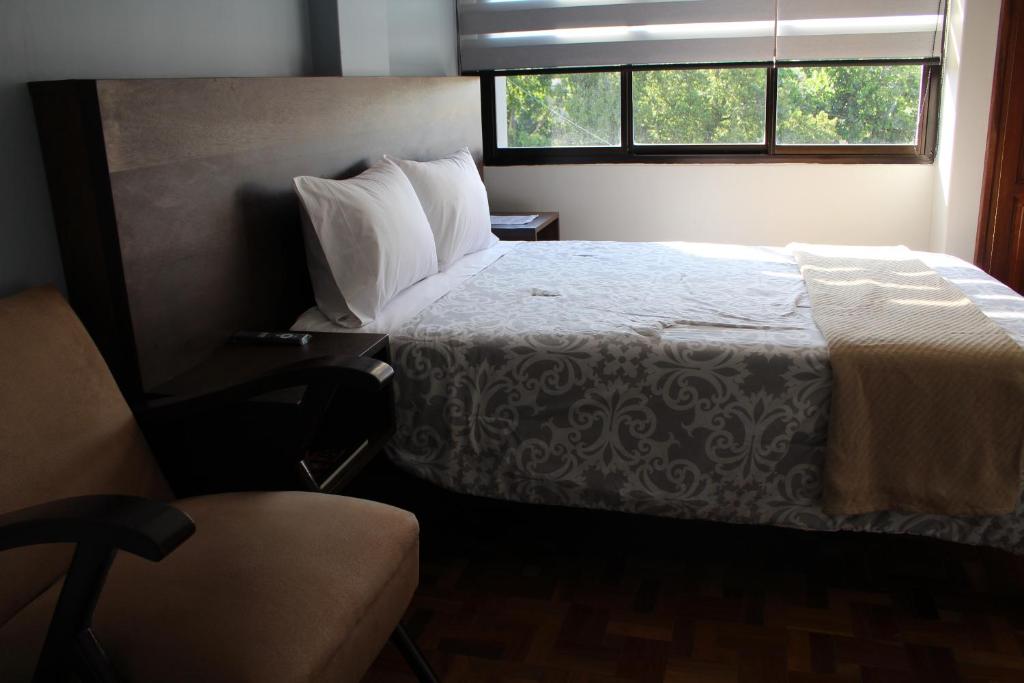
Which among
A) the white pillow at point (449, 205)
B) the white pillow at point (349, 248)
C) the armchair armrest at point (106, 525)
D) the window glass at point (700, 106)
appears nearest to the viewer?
the armchair armrest at point (106, 525)

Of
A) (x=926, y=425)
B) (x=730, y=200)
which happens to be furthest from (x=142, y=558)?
(x=730, y=200)

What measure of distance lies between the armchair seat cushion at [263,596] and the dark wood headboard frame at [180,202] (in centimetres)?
54

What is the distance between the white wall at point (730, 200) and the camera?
4109mm

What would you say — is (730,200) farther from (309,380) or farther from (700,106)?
(309,380)

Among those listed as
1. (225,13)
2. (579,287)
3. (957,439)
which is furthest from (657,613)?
A: (225,13)

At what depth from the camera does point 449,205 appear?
9.77 ft

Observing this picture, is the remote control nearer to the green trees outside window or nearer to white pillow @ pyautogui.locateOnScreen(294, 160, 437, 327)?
white pillow @ pyautogui.locateOnScreen(294, 160, 437, 327)

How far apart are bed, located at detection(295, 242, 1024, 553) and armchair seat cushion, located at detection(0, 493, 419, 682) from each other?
0.66 metres

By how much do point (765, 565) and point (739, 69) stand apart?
279cm

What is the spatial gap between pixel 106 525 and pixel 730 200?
3747mm

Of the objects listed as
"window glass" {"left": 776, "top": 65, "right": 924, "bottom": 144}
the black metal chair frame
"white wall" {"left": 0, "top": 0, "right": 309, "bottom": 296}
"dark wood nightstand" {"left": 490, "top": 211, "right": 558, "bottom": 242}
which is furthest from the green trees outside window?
the black metal chair frame

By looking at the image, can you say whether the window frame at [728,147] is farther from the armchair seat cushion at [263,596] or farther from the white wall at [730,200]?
the armchair seat cushion at [263,596]

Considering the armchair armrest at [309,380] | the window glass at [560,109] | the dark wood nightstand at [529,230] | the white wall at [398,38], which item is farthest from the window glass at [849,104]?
the armchair armrest at [309,380]

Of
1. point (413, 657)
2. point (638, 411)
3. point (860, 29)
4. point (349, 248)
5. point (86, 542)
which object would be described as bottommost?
point (413, 657)
